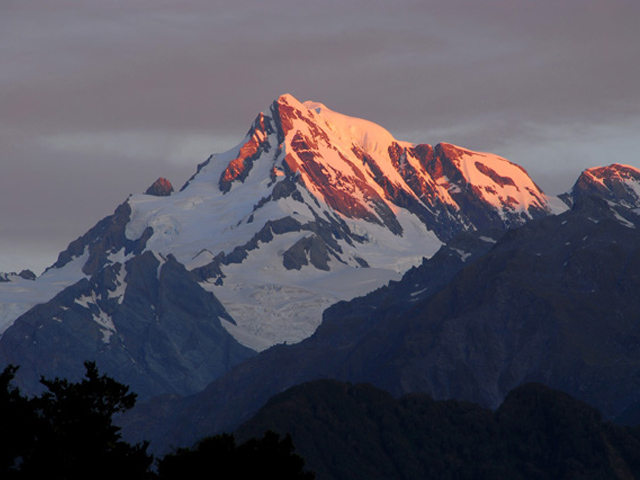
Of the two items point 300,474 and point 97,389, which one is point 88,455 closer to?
point 97,389

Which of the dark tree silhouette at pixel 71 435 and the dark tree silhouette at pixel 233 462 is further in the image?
the dark tree silhouette at pixel 71 435

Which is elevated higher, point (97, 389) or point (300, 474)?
point (97, 389)

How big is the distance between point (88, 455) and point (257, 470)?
29.7ft

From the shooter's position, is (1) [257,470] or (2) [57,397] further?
(2) [57,397]

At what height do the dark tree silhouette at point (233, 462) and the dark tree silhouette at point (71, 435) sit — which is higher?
the dark tree silhouette at point (71, 435)

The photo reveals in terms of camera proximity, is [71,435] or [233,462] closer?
[233,462]

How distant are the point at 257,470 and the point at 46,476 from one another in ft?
33.6

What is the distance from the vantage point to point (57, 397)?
84.9 metres

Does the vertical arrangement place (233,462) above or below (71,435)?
below

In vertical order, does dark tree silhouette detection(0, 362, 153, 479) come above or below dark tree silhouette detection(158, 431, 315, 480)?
above

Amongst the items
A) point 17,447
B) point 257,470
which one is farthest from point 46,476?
point 257,470

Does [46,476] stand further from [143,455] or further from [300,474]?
[300,474]

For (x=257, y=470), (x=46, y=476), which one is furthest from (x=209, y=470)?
(x=46, y=476)

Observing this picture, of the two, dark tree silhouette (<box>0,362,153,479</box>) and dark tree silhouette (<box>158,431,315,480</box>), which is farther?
dark tree silhouette (<box>0,362,153,479</box>)
